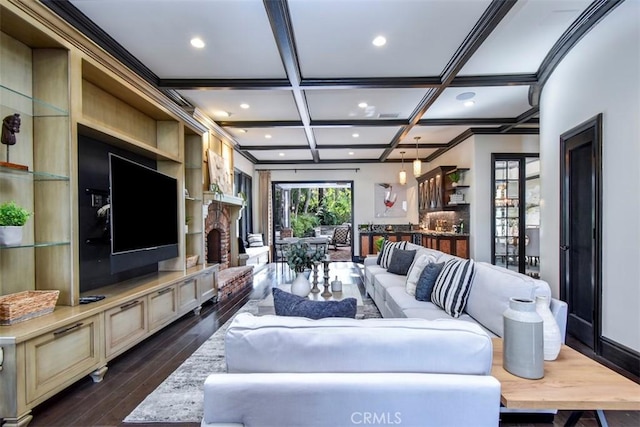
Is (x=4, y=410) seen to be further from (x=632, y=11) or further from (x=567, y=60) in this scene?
(x=567, y=60)

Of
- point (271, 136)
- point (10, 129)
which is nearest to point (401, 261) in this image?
point (271, 136)

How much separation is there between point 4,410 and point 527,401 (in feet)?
9.04

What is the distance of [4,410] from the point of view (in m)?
1.88

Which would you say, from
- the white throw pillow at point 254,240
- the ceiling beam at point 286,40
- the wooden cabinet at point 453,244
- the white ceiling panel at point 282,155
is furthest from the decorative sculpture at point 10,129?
the wooden cabinet at point 453,244

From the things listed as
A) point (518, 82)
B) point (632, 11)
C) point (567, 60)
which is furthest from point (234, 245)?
point (632, 11)

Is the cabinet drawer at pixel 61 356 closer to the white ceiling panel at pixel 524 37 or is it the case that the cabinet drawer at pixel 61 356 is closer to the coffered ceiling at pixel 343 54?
the coffered ceiling at pixel 343 54

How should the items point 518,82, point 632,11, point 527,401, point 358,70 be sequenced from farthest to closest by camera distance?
point 518,82 < point 358,70 < point 632,11 < point 527,401

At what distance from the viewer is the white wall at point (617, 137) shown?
8.32 feet

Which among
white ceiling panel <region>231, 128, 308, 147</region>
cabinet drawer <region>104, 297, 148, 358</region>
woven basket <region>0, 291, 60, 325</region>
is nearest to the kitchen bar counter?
white ceiling panel <region>231, 128, 308, 147</region>

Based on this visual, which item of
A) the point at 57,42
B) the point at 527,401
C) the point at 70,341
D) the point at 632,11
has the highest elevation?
the point at 632,11

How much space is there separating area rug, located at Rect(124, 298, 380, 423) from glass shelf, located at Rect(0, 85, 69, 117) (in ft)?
7.29

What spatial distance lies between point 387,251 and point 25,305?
4.24m

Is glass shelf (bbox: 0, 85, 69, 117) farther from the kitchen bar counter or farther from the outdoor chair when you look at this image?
the outdoor chair

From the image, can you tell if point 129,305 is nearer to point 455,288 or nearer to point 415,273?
point 415,273
